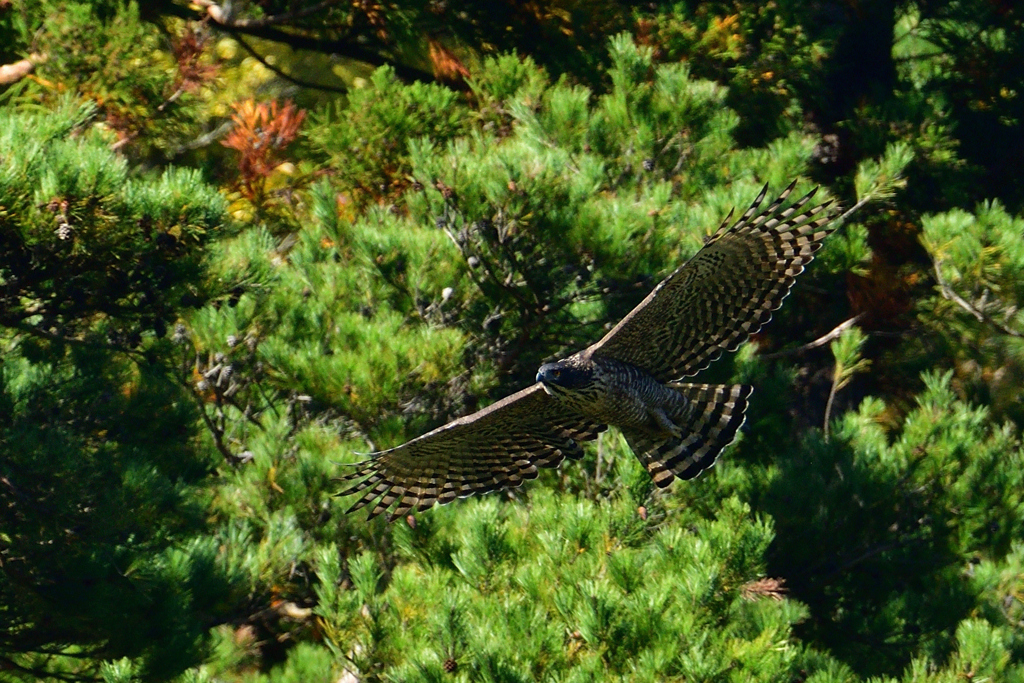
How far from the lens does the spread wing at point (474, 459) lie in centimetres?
484

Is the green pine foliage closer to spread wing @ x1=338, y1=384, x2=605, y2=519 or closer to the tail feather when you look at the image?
spread wing @ x1=338, y1=384, x2=605, y2=519

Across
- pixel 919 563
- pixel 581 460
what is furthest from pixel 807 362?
pixel 581 460

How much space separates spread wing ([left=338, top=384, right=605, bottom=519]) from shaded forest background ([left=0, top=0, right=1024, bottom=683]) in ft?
0.47

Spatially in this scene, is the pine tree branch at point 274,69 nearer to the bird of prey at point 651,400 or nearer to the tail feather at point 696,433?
the bird of prey at point 651,400

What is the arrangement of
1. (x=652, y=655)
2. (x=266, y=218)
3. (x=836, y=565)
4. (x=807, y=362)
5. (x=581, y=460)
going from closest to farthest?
1. (x=652, y=655)
2. (x=581, y=460)
3. (x=836, y=565)
4. (x=266, y=218)
5. (x=807, y=362)

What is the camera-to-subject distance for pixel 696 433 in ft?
16.4

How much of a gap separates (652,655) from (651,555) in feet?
1.70

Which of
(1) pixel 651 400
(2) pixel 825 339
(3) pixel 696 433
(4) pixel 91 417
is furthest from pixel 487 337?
(2) pixel 825 339

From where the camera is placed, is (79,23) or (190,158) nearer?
(79,23)

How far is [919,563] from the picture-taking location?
5.62 metres

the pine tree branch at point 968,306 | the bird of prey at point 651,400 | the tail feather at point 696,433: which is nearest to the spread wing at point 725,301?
the bird of prey at point 651,400

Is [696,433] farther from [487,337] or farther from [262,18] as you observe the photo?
[262,18]

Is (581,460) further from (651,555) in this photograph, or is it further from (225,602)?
(225,602)

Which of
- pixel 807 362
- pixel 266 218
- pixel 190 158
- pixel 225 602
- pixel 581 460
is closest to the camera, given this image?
pixel 225 602
